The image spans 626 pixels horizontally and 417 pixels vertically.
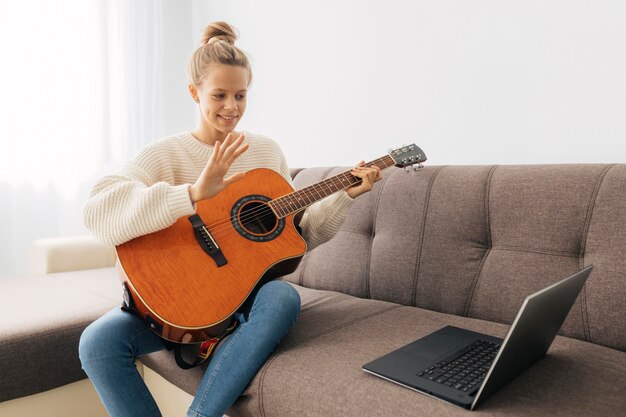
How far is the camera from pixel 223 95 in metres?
1.32

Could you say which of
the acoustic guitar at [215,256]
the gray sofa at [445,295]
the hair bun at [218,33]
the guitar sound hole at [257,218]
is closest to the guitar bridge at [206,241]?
the acoustic guitar at [215,256]

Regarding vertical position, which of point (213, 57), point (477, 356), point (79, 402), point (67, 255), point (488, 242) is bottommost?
point (79, 402)

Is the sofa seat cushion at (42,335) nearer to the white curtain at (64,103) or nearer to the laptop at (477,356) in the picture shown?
the laptop at (477,356)

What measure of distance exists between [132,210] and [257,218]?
0.32 m

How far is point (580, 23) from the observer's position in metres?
1.31

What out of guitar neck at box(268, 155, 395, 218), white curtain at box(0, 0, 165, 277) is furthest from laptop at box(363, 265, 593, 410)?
white curtain at box(0, 0, 165, 277)

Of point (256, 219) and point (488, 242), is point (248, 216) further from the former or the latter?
point (488, 242)

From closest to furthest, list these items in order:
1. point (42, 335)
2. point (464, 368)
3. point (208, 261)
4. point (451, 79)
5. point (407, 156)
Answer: point (464, 368), point (208, 261), point (42, 335), point (407, 156), point (451, 79)

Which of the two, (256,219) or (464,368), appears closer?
(464,368)

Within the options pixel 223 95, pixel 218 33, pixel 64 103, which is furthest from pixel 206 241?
A: pixel 64 103

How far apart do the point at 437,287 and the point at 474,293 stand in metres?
0.10

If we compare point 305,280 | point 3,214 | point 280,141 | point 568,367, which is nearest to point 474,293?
point 568,367

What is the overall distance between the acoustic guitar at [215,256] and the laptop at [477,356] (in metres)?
0.36

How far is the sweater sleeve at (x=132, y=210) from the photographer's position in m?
1.07
